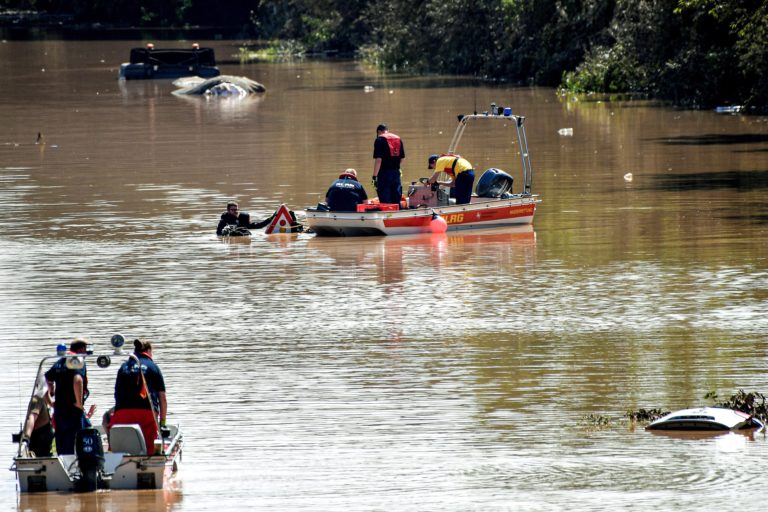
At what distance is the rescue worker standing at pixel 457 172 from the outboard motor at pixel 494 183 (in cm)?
58

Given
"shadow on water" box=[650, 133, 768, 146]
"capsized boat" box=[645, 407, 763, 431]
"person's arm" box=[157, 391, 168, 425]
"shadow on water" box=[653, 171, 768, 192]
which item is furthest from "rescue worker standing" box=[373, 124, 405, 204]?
"shadow on water" box=[650, 133, 768, 146]

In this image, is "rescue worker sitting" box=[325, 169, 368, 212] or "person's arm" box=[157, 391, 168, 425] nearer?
"person's arm" box=[157, 391, 168, 425]

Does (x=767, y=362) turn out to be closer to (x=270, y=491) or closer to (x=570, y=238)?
(x=270, y=491)

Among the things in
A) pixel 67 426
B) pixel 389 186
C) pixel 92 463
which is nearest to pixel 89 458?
pixel 92 463

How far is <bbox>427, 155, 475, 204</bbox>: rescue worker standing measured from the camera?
85.8 feet

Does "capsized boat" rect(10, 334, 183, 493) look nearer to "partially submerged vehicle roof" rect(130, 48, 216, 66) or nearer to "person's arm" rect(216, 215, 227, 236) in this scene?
"person's arm" rect(216, 215, 227, 236)

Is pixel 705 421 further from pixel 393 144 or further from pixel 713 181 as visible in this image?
pixel 713 181

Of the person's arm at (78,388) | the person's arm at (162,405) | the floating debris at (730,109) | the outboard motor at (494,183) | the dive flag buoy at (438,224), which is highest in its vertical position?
the floating debris at (730,109)

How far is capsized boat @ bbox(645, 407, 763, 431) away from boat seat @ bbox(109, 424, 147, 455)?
4.52 meters

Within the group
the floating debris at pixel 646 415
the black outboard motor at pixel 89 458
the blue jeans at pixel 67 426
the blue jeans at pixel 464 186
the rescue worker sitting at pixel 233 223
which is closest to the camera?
the black outboard motor at pixel 89 458

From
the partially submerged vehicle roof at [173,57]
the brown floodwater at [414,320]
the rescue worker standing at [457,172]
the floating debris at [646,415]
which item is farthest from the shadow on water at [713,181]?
the partially submerged vehicle roof at [173,57]

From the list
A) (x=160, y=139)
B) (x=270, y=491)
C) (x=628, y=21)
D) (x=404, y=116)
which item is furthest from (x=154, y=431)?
(x=628, y=21)

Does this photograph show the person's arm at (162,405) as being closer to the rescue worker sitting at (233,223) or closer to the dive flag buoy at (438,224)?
the dive flag buoy at (438,224)

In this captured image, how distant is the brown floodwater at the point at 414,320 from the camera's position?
512 inches
